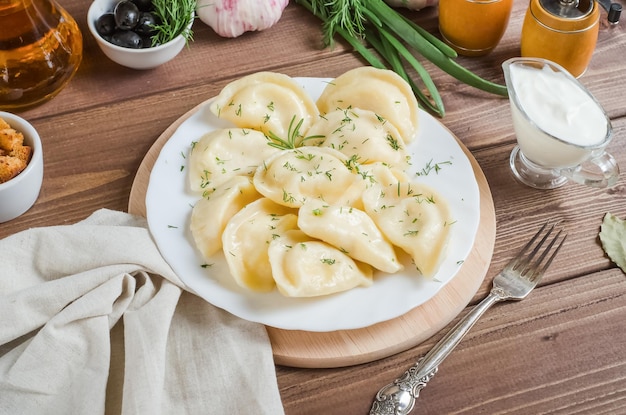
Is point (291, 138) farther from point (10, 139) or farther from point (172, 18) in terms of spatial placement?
point (10, 139)

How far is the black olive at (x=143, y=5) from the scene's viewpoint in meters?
2.13

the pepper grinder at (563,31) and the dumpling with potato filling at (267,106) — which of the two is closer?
the dumpling with potato filling at (267,106)

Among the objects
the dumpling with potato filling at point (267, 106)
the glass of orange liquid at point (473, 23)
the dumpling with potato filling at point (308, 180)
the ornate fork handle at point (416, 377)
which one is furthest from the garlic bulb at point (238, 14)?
the ornate fork handle at point (416, 377)

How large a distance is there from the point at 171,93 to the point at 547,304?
3.81 feet

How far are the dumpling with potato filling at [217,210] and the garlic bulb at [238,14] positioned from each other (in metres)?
0.67

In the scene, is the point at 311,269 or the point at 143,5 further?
the point at 143,5

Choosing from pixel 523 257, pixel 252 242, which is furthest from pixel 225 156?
pixel 523 257

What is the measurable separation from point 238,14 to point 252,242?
87 centimetres

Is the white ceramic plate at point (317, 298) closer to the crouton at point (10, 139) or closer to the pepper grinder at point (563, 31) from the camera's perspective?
the crouton at point (10, 139)

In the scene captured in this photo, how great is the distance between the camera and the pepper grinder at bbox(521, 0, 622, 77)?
204cm

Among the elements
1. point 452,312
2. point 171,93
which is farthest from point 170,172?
point 452,312

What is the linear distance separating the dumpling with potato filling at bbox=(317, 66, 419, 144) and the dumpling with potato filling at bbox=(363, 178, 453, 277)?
0.77 feet

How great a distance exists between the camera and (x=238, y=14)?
2201 mm

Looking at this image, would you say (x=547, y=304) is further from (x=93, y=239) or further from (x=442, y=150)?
(x=93, y=239)
